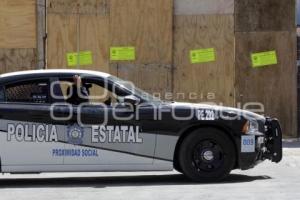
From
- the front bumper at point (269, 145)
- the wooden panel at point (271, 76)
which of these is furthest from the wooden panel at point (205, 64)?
the front bumper at point (269, 145)

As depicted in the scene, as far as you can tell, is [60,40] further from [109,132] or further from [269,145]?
[269,145]

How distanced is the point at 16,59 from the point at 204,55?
4.02 metres

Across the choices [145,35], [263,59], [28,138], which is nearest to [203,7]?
[145,35]

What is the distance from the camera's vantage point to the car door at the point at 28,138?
30.9 feet

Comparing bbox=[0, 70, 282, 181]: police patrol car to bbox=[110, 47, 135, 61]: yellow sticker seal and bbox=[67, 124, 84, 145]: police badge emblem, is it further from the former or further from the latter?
bbox=[110, 47, 135, 61]: yellow sticker seal

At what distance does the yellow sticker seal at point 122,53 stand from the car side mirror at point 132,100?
5.53m

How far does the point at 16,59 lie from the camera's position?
1509 cm

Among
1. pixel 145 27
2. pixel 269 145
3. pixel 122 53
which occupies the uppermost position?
pixel 145 27

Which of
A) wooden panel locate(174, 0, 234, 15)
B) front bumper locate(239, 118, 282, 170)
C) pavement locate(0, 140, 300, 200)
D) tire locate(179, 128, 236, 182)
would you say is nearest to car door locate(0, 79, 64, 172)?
pavement locate(0, 140, 300, 200)

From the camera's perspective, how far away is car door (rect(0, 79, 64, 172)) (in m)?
9.43

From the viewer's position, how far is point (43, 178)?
10781 mm

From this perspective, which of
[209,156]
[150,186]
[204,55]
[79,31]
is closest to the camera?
[150,186]

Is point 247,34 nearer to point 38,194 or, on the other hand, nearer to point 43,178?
point 43,178

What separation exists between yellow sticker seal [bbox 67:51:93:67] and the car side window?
5.48 m
